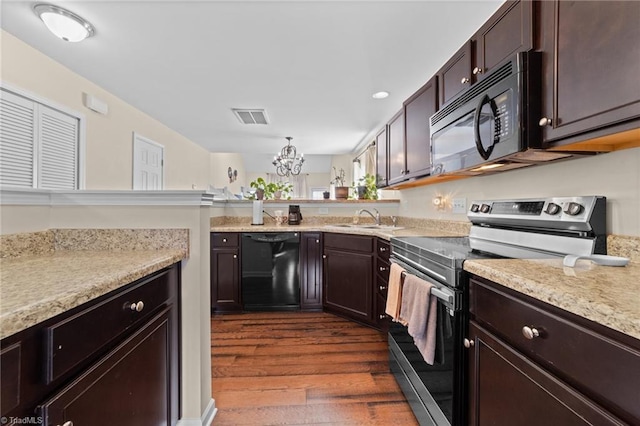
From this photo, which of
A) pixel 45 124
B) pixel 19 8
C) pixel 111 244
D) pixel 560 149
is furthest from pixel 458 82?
pixel 45 124

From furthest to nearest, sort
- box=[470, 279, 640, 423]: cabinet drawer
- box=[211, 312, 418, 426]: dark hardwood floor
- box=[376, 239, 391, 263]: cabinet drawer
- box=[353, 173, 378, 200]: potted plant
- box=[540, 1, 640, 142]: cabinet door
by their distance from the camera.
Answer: box=[353, 173, 378, 200]: potted plant < box=[376, 239, 391, 263]: cabinet drawer < box=[211, 312, 418, 426]: dark hardwood floor < box=[540, 1, 640, 142]: cabinet door < box=[470, 279, 640, 423]: cabinet drawer

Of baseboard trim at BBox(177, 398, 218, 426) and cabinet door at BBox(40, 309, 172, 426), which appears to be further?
baseboard trim at BBox(177, 398, 218, 426)

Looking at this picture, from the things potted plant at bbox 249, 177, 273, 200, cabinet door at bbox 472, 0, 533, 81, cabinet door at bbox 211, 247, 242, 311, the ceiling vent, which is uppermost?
the ceiling vent

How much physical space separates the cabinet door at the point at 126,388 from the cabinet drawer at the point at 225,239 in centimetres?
177

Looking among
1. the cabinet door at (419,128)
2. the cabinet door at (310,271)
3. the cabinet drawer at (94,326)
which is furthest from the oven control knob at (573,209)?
the cabinet door at (310,271)

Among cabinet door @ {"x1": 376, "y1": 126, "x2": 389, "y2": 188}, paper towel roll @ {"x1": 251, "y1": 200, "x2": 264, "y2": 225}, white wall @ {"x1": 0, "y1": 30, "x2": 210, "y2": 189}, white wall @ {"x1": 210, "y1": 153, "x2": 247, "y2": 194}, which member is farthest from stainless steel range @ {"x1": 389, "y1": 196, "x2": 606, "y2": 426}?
white wall @ {"x1": 210, "y1": 153, "x2": 247, "y2": 194}

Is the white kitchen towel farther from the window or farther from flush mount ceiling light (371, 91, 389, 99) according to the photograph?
the window

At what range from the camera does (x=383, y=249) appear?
97.0 inches

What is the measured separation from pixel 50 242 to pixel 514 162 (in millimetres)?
2278

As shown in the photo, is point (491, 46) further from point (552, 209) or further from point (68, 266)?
point (68, 266)

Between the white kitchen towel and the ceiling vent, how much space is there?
2.94 metres

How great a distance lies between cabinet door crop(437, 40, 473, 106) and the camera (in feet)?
5.43

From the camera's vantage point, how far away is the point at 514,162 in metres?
1.46

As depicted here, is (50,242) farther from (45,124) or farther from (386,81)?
(386,81)
